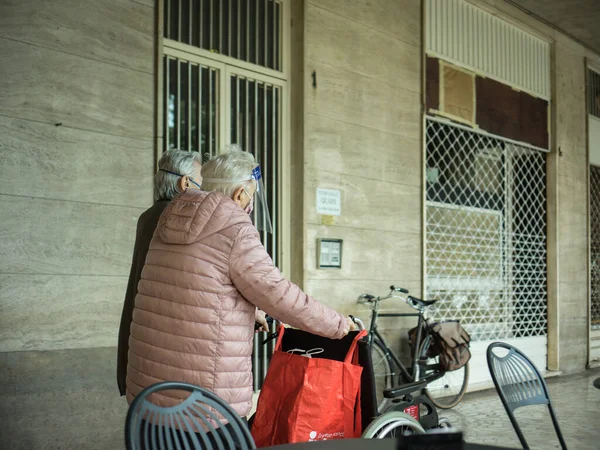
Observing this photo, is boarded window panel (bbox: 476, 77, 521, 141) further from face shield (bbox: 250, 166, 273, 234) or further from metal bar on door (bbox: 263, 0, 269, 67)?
face shield (bbox: 250, 166, 273, 234)

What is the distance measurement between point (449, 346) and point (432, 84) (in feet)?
7.98

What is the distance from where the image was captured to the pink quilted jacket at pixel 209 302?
2098 mm

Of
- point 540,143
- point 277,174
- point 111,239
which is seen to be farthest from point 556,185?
point 111,239

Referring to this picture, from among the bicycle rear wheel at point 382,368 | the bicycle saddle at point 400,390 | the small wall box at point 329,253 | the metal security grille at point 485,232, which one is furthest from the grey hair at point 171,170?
the metal security grille at point 485,232

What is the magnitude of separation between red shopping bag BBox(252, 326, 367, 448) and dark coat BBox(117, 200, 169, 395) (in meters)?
0.75

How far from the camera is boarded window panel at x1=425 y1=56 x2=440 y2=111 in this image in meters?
6.28

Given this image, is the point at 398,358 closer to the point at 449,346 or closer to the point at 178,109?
the point at 449,346

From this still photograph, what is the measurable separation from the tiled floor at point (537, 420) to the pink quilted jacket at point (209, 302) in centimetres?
280

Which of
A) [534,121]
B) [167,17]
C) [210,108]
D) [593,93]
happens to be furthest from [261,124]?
[593,93]

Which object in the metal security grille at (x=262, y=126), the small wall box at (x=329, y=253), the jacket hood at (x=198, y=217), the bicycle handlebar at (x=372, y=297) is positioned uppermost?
the metal security grille at (x=262, y=126)

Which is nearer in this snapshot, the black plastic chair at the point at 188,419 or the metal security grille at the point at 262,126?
the black plastic chair at the point at 188,419

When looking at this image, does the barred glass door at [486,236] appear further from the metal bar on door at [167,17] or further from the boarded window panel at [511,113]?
the metal bar on door at [167,17]

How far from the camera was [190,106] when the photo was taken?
15.2 ft

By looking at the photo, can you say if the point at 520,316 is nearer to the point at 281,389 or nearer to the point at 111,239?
the point at 111,239
